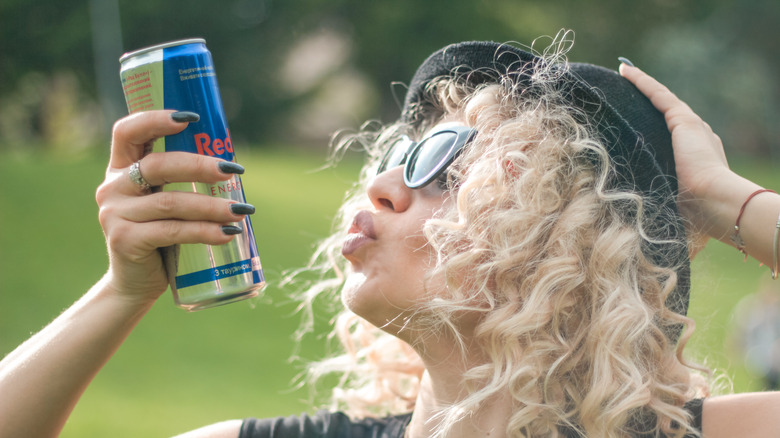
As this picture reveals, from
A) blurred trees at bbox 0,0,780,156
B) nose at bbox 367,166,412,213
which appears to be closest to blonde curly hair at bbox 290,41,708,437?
nose at bbox 367,166,412,213

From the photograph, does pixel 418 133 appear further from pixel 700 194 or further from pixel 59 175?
pixel 59 175

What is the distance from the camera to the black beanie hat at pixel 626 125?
1904mm

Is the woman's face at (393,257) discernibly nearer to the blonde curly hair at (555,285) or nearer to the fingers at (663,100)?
the blonde curly hair at (555,285)

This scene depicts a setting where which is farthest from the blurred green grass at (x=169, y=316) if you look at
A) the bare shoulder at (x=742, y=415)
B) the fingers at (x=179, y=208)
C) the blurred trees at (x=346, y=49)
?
the blurred trees at (x=346, y=49)

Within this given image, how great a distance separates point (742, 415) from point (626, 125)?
783 millimetres

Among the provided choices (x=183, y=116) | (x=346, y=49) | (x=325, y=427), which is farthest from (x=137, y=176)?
(x=346, y=49)

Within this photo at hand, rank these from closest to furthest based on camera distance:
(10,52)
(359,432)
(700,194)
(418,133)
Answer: (700,194) < (359,432) < (418,133) < (10,52)

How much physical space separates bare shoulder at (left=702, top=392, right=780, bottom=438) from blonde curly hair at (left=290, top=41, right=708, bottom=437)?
2.9 inches

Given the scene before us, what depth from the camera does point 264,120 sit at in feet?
79.9

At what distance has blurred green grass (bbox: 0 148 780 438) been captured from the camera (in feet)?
21.5

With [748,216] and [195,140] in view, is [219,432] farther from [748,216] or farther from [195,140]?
[748,216]

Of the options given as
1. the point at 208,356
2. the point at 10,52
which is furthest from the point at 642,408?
the point at 10,52

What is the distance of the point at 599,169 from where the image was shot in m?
1.92

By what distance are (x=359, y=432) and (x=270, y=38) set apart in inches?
933
